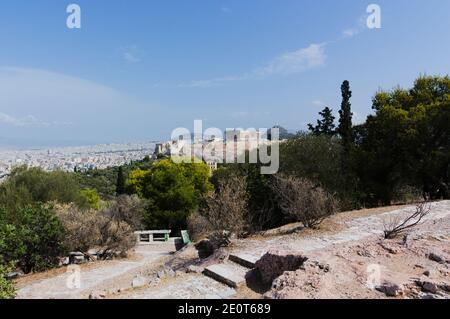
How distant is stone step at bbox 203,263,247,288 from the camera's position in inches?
269

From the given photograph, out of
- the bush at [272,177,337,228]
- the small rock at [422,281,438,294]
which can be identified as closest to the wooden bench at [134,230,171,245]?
the bush at [272,177,337,228]

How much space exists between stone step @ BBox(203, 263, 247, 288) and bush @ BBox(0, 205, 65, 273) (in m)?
6.53

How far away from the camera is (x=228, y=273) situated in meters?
7.33

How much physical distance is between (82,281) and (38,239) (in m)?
2.51

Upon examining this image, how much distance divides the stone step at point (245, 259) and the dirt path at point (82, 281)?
2.44 m

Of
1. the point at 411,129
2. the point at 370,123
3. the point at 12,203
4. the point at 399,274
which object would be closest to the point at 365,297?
the point at 399,274

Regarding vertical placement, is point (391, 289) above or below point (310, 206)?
below

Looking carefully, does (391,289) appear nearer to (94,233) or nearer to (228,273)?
(228,273)

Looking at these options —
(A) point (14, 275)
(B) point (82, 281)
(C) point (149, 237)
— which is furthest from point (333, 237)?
(C) point (149, 237)

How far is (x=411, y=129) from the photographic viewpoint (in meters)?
15.6

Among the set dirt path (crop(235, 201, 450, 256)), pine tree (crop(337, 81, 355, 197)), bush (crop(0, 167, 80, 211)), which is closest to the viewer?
dirt path (crop(235, 201, 450, 256))

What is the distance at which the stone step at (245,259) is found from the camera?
311 inches

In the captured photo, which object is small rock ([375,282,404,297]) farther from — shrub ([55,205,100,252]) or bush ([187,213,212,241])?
shrub ([55,205,100,252])
